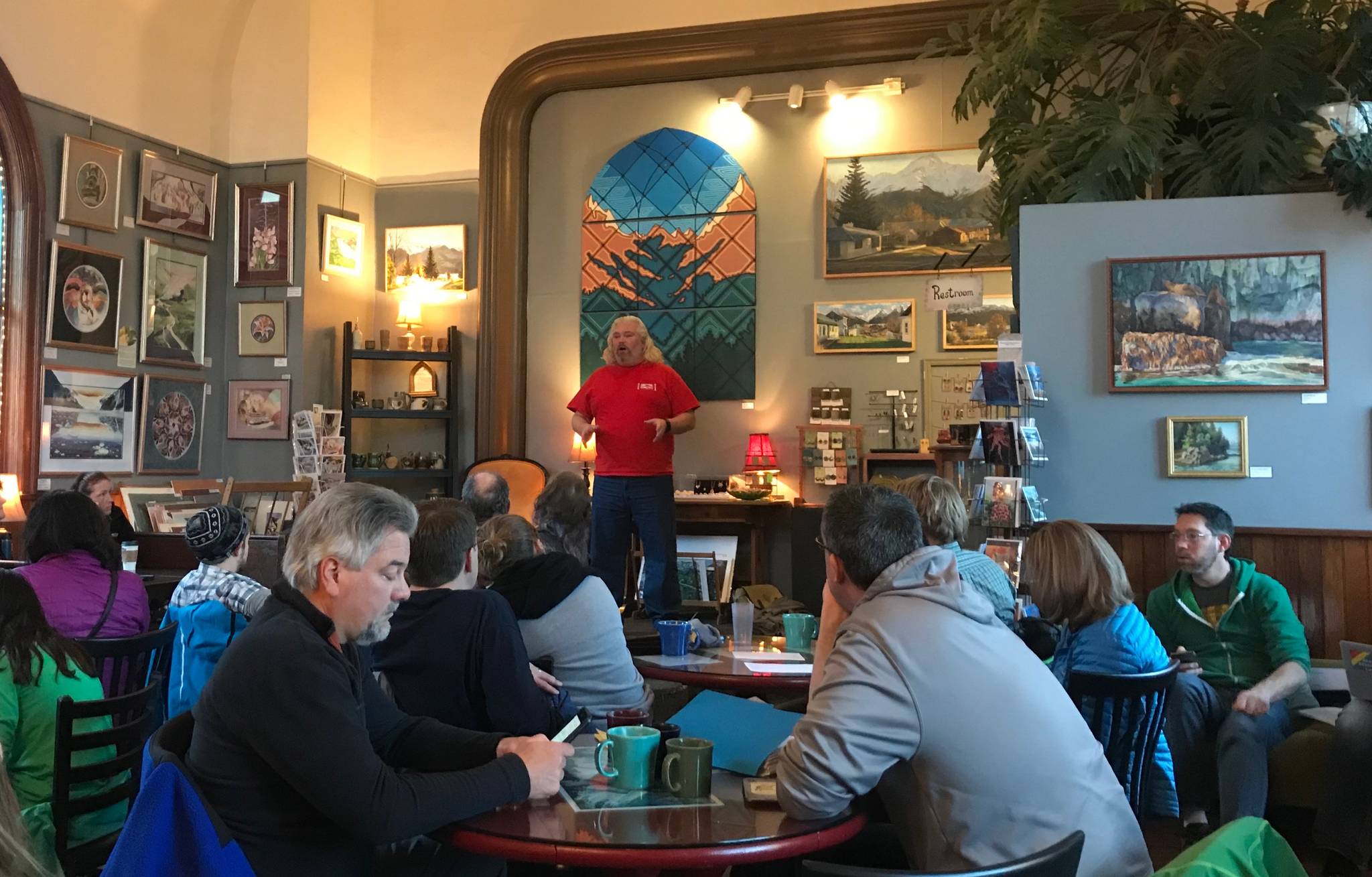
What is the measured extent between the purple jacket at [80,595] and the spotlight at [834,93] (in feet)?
21.3

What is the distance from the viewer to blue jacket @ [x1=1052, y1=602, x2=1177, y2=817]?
3273 millimetres

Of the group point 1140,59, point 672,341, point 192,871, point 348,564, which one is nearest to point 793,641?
point 348,564

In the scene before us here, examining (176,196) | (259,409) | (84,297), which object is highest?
(176,196)

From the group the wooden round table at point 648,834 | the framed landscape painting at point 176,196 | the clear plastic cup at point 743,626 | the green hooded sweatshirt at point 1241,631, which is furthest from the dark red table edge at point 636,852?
the framed landscape painting at point 176,196

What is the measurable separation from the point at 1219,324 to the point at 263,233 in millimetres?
7451

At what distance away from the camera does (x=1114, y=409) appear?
4938mm

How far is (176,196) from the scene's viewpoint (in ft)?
29.2

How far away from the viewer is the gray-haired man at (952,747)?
5.98ft

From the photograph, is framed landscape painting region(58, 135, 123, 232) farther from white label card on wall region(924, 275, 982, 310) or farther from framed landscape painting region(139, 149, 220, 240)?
white label card on wall region(924, 275, 982, 310)

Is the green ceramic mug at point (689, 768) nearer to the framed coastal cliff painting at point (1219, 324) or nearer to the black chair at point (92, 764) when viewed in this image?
the black chair at point (92, 764)

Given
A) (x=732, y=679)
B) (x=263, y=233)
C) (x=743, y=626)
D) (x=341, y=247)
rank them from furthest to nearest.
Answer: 1. (x=341, y=247)
2. (x=263, y=233)
3. (x=743, y=626)
4. (x=732, y=679)

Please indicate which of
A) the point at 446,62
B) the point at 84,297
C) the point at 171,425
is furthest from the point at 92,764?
the point at 446,62

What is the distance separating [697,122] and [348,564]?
25.3 ft

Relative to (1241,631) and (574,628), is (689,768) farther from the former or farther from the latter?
(1241,631)
